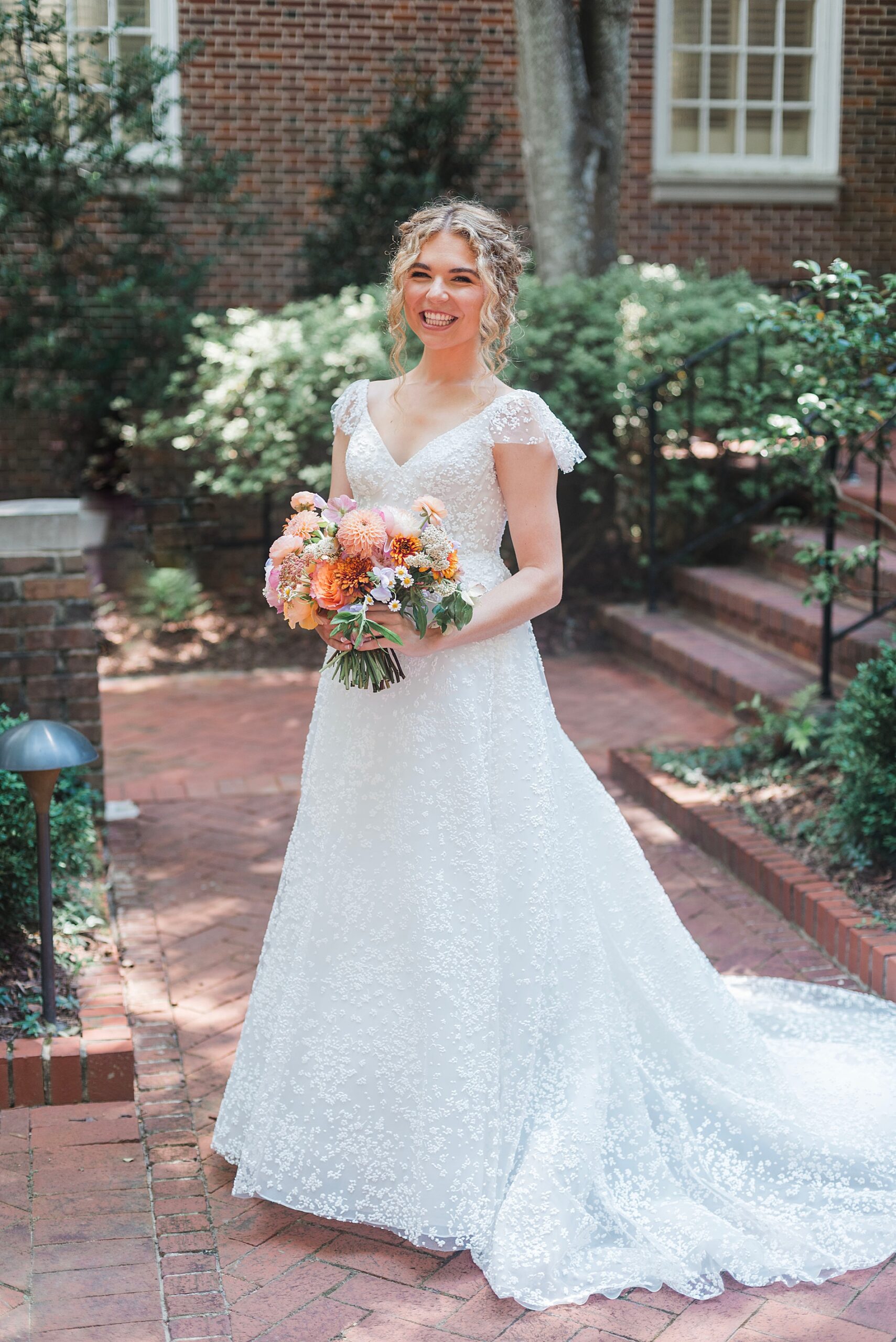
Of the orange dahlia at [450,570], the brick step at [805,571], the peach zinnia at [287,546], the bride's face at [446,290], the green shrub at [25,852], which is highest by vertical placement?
the bride's face at [446,290]

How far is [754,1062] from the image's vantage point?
10.1 feet

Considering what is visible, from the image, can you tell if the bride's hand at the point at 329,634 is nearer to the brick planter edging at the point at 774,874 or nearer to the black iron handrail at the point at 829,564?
the brick planter edging at the point at 774,874

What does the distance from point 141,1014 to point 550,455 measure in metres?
1.89

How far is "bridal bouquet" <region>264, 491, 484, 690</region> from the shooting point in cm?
255

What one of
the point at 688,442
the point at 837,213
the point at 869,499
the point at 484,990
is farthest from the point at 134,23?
the point at 484,990

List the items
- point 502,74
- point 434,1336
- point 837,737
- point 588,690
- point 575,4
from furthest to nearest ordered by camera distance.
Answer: point 502,74 < point 575,4 < point 588,690 < point 837,737 < point 434,1336

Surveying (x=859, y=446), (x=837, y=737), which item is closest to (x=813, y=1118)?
(x=837, y=737)

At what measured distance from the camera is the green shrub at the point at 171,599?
8.49m

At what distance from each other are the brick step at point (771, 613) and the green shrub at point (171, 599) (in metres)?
2.96

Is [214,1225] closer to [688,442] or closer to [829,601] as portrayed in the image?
[829,601]

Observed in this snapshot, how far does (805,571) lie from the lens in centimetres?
720

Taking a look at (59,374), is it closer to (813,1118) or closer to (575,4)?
(575,4)

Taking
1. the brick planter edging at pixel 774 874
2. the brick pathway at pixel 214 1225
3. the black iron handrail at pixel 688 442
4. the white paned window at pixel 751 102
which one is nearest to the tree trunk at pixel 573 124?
the black iron handrail at pixel 688 442

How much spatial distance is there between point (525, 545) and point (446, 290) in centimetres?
54
